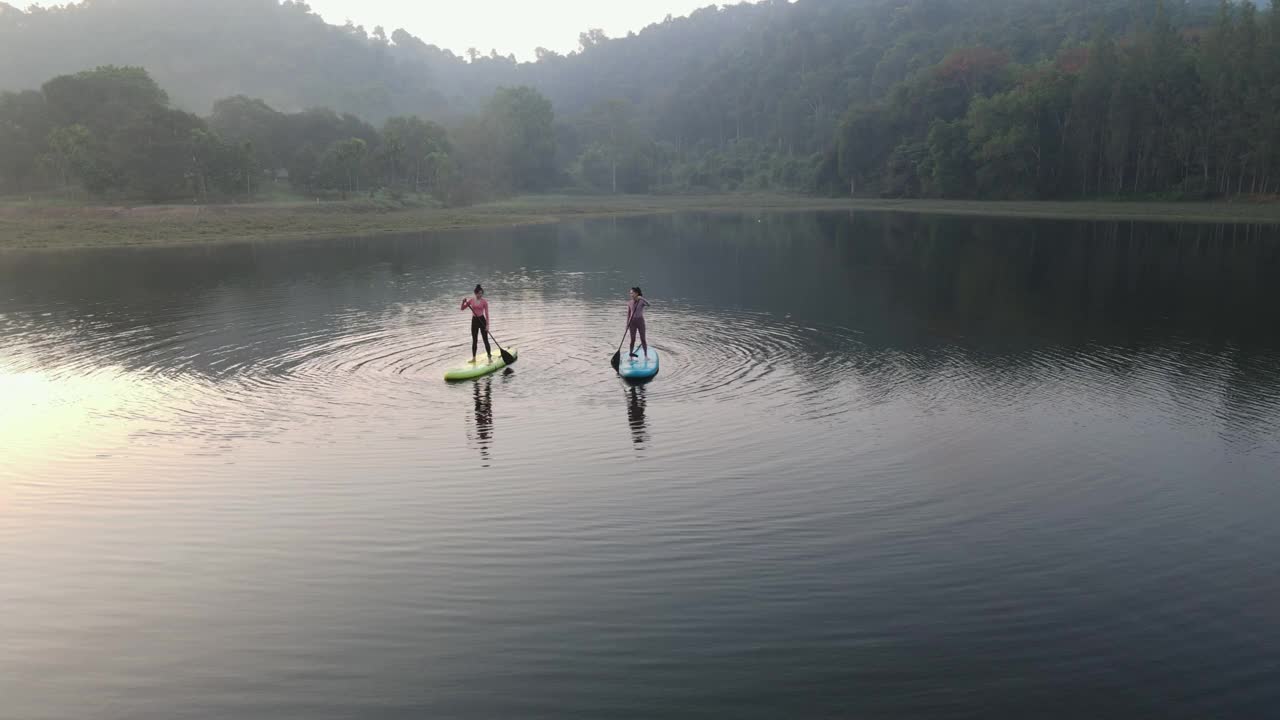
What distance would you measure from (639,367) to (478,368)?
433 centimetres

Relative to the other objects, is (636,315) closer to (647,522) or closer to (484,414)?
(484,414)

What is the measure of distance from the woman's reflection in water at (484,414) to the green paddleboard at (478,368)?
0.23m

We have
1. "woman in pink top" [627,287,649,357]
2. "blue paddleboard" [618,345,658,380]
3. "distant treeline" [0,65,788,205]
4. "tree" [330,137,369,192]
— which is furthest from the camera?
"tree" [330,137,369,192]

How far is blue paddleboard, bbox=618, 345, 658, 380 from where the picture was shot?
22.2m

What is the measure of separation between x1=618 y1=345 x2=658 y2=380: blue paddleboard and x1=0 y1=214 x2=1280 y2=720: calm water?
0.46 metres

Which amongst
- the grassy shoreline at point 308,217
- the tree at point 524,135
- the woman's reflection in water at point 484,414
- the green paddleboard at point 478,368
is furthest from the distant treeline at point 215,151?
the woman's reflection in water at point 484,414

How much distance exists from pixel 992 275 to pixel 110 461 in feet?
135

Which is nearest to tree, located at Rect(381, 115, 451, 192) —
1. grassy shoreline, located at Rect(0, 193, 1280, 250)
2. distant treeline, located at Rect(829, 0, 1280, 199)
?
grassy shoreline, located at Rect(0, 193, 1280, 250)

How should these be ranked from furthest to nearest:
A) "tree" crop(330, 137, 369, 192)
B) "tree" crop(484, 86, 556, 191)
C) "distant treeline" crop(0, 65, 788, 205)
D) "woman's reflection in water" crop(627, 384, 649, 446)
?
"tree" crop(484, 86, 556, 191) → "tree" crop(330, 137, 369, 192) → "distant treeline" crop(0, 65, 788, 205) → "woman's reflection in water" crop(627, 384, 649, 446)

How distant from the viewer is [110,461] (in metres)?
16.3

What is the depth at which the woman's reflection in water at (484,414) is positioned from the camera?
17156 mm

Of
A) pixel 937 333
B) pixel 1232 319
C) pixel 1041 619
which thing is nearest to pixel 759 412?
pixel 1041 619

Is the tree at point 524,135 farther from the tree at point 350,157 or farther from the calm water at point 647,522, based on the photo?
the calm water at point 647,522

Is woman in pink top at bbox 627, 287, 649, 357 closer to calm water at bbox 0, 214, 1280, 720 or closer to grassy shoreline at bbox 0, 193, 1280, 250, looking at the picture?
calm water at bbox 0, 214, 1280, 720
